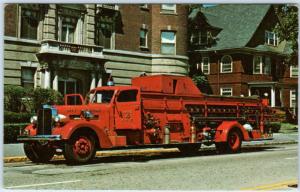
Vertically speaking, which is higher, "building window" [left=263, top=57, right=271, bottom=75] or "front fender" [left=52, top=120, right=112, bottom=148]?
"building window" [left=263, top=57, right=271, bottom=75]

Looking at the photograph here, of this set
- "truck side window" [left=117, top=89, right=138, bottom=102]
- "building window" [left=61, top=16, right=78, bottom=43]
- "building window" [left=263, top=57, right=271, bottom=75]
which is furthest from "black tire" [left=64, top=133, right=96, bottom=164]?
"building window" [left=263, top=57, right=271, bottom=75]

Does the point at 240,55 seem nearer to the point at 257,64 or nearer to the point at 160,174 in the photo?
the point at 257,64

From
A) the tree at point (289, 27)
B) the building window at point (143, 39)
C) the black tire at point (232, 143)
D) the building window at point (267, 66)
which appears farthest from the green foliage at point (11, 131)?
the building window at point (267, 66)

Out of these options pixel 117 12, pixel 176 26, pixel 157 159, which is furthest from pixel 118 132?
pixel 176 26

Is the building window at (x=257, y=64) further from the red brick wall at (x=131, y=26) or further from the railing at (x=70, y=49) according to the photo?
the railing at (x=70, y=49)

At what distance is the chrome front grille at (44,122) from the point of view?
49.6 feet

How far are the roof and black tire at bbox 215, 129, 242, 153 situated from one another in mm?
23070

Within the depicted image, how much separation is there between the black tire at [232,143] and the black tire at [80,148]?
5735mm

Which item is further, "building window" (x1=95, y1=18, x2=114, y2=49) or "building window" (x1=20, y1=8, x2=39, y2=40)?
"building window" (x1=95, y1=18, x2=114, y2=49)

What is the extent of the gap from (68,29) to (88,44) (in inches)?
56.2

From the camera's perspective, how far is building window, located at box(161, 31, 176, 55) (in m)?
35.6

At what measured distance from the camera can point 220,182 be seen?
11367mm

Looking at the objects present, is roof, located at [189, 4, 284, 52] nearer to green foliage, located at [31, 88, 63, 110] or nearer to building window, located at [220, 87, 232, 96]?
building window, located at [220, 87, 232, 96]

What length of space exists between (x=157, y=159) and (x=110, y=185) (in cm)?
609
